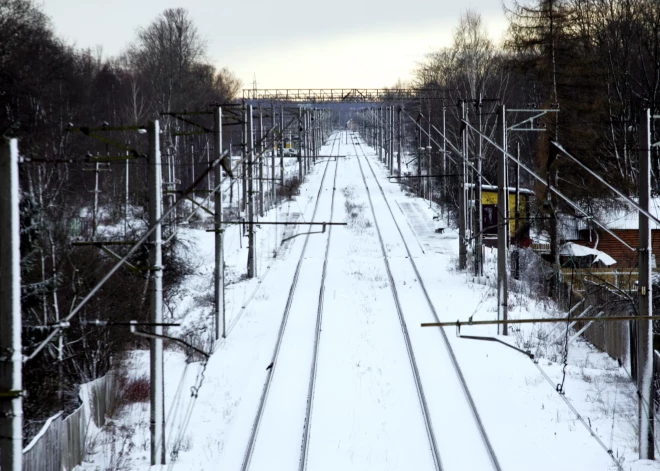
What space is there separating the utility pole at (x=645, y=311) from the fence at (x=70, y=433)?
279 inches

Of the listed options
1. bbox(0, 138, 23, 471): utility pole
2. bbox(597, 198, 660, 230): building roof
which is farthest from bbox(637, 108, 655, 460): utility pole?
bbox(597, 198, 660, 230): building roof

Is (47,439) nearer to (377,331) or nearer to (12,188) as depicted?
(12,188)

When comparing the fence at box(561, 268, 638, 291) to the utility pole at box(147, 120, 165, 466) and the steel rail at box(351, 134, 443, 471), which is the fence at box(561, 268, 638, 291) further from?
the utility pole at box(147, 120, 165, 466)

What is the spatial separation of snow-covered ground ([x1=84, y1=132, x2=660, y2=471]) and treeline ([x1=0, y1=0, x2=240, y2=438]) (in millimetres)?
1281

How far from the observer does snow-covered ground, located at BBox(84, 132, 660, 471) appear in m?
10.9

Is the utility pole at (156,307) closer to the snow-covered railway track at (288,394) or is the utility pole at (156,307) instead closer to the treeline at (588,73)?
the snow-covered railway track at (288,394)

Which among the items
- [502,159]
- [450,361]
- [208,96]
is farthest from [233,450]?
[208,96]

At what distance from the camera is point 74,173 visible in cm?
3562

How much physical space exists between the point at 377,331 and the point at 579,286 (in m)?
9.36

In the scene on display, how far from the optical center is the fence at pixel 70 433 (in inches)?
356

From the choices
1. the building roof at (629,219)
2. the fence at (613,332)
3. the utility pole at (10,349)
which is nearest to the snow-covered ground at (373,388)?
the fence at (613,332)

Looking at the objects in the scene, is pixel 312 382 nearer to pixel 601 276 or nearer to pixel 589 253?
pixel 601 276

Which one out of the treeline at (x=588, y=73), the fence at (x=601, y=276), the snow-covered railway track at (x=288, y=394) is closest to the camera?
the snow-covered railway track at (x=288, y=394)

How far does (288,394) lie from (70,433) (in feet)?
13.0
